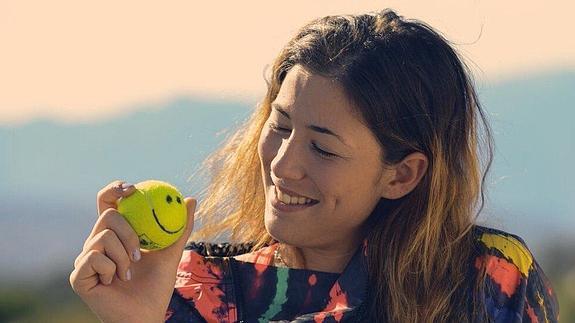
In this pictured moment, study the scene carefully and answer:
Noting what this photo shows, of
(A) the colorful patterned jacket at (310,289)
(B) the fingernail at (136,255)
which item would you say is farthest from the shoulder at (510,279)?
(B) the fingernail at (136,255)

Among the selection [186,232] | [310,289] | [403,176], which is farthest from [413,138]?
[186,232]

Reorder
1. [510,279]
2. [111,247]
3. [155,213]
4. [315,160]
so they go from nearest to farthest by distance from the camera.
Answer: [111,247]
[155,213]
[315,160]
[510,279]

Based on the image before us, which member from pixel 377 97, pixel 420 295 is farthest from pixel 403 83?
pixel 420 295

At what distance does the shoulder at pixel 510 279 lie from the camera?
3090 mm

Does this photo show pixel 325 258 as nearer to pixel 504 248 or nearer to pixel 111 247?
pixel 504 248

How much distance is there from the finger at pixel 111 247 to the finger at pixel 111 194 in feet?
0.48

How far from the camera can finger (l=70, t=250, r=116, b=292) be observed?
9.05ft

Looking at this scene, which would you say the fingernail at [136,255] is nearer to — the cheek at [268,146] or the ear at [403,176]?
the cheek at [268,146]

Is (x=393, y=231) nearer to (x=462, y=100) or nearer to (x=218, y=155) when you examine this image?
(x=462, y=100)

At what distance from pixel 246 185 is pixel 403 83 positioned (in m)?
0.60

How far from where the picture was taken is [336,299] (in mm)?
3121

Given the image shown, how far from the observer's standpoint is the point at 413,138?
10.3 feet

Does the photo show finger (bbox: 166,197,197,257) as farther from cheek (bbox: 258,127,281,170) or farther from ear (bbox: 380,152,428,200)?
ear (bbox: 380,152,428,200)

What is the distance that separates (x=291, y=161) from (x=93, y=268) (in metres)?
0.54
